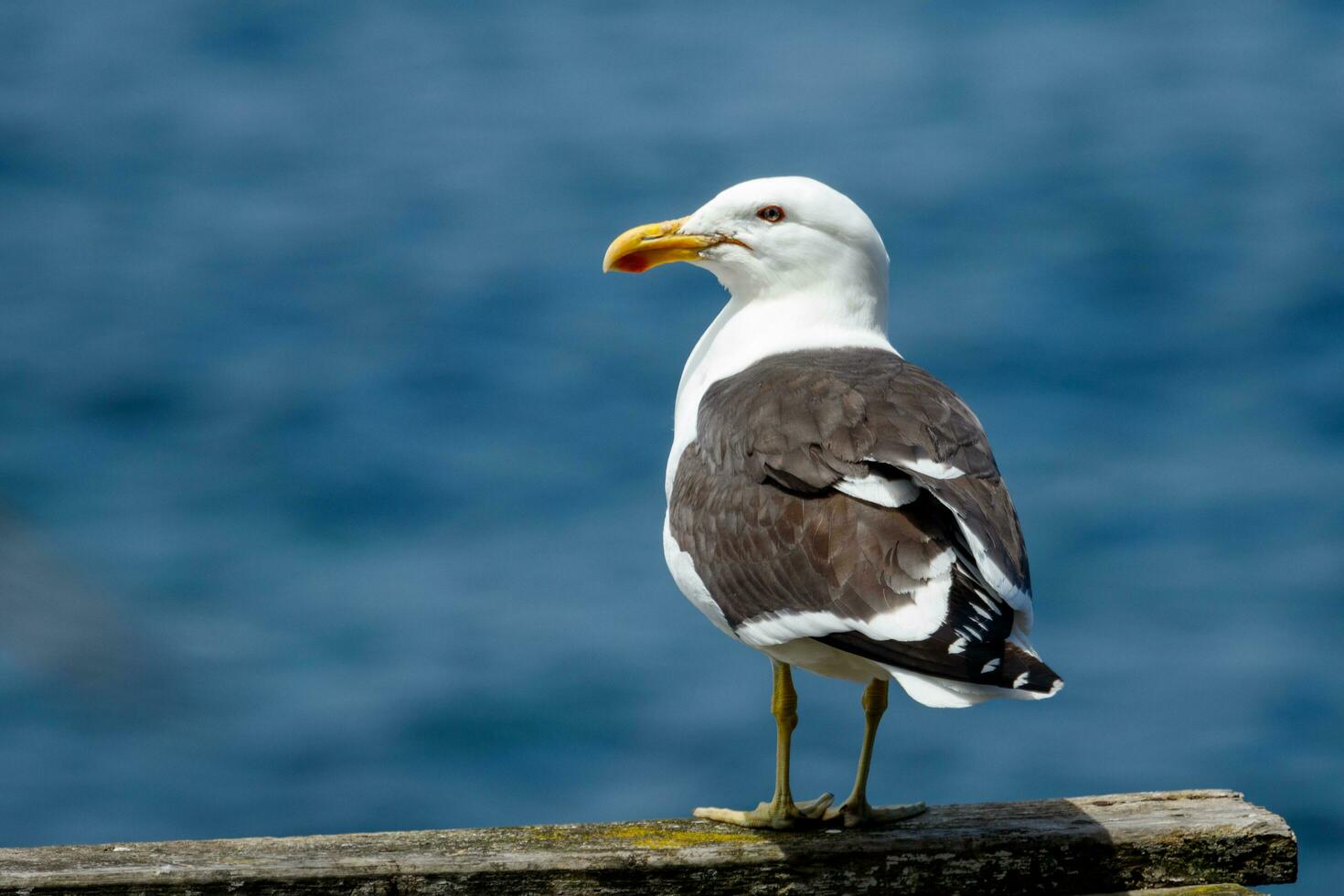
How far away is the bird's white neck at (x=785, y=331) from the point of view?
4.12 meters

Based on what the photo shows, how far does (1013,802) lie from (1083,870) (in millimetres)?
338

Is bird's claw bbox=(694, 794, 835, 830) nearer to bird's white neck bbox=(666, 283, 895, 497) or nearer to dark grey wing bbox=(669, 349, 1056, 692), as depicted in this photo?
dark grey wing bbox=(669, 349, 1056, 692)

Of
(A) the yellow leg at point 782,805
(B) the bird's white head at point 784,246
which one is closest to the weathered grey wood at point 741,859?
(A) the yellow leg at point 782,805

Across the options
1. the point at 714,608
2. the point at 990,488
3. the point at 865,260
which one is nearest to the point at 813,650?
the point at 714,608

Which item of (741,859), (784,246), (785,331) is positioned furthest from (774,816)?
(784,246)

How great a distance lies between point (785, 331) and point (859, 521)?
1010 mm

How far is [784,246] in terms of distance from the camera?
4.22m

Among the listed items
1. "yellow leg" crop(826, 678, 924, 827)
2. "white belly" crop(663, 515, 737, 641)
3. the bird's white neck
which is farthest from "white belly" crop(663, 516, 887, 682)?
the bird's white neck

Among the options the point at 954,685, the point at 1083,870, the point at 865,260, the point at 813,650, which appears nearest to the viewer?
the point at 954,685

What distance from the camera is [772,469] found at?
11.5 feet

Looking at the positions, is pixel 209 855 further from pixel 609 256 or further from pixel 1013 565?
pixel 609 256

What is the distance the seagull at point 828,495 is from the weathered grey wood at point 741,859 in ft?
0.91

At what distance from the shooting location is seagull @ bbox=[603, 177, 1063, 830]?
10.0 ft

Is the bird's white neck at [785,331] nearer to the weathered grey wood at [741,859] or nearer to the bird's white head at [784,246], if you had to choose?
the bird's white head at [784,246]
